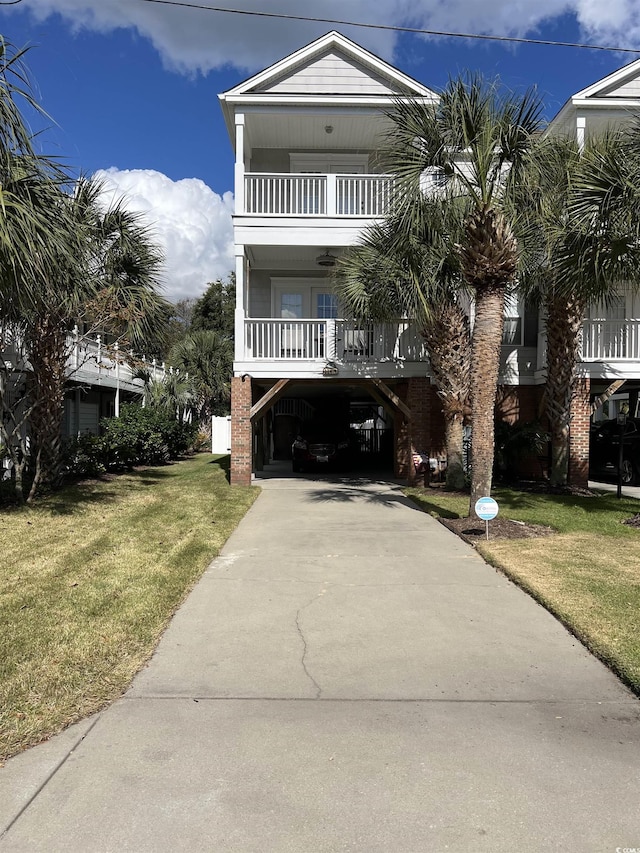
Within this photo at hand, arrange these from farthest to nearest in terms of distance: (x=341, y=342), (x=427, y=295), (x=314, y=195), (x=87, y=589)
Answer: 1. (x=314, y=195)
2. (x=341, y=342)
3. (x=427, y=295)
4. (x=87, y=589)

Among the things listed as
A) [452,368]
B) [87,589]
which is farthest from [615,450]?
[87,589]

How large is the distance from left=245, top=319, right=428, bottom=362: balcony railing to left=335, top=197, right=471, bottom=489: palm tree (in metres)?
0.98

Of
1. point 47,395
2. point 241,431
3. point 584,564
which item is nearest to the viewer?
point 584,564

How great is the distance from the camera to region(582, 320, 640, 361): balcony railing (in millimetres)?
14648

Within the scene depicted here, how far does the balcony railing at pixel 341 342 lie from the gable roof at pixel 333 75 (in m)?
5.18

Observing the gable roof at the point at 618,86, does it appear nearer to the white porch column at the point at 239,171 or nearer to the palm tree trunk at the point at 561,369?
the palm tree trunk at the point at 561,369

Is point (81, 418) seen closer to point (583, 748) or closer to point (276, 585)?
point (276, 585)

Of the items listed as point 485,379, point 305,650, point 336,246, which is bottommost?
point 305,650

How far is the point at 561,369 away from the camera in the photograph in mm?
13570

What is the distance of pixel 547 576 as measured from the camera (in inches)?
263

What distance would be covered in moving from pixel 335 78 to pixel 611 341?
8.93 meters

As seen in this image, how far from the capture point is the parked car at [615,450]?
15.4 m

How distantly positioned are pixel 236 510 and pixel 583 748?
827cm

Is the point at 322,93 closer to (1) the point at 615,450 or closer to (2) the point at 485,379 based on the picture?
(2) the point at 485,379
